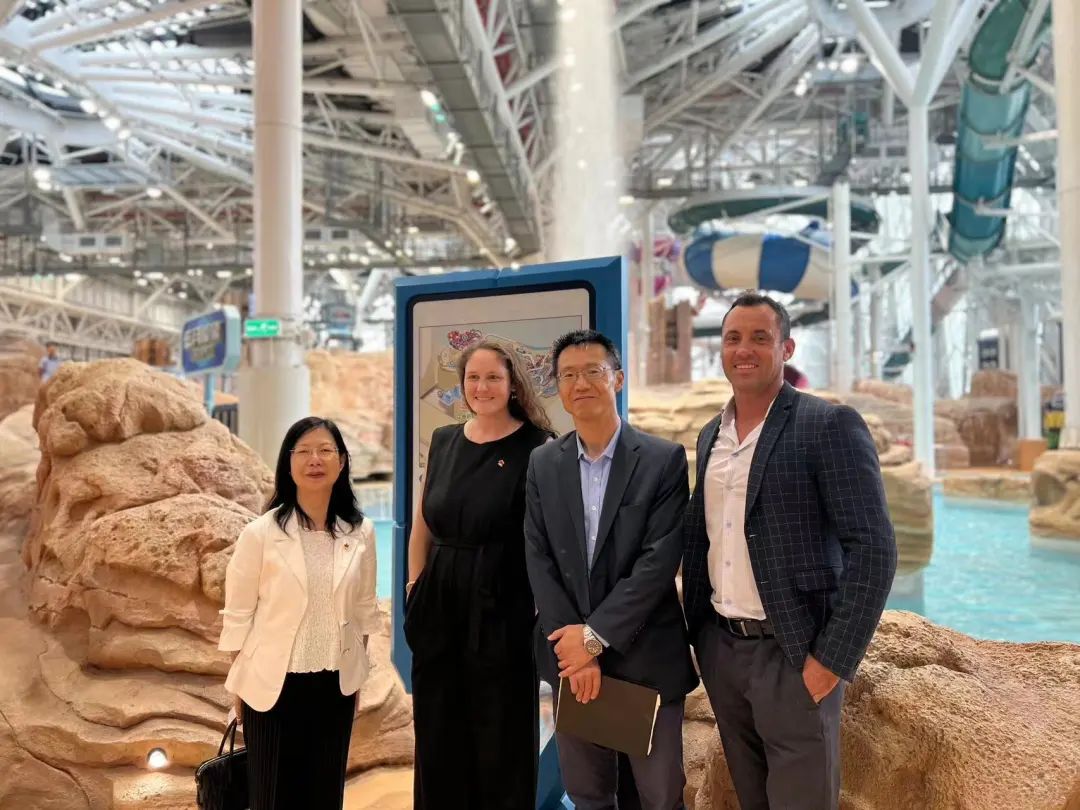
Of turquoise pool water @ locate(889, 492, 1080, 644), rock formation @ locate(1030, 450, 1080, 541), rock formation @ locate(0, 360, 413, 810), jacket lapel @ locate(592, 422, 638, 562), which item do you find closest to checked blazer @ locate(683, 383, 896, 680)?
jacket lapel @ locate(592, 422, 638, 562)

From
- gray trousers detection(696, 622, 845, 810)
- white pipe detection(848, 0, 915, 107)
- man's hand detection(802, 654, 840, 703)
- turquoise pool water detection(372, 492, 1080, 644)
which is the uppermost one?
white pipe detection(848, 0, 915, 107)

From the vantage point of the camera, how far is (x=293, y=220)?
9.29 metres

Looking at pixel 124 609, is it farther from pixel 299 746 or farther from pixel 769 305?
pixel 769 305

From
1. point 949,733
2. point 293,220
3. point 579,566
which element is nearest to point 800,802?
point 949,733

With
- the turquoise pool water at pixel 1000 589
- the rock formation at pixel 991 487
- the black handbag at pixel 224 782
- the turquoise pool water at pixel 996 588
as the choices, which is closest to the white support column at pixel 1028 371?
the rock formation at pixel 991 487

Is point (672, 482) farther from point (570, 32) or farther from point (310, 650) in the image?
point (570, 32)

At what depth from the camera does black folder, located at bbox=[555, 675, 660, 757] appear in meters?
2.06

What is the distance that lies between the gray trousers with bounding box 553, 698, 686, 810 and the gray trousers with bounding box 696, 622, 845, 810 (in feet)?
0.49

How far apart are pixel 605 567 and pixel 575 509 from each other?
18 cm

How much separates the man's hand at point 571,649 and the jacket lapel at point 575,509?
0.29 ft

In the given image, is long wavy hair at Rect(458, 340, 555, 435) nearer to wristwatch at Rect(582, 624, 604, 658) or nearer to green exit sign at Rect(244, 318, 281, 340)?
wristwatch at Rect(582, 624, 604, 658)

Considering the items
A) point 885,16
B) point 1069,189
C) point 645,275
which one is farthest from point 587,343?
Result: point 645,275

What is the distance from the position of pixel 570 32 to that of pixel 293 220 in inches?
375

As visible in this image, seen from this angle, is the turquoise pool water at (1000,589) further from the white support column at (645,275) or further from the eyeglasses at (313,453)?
the white support column at (645,275)
